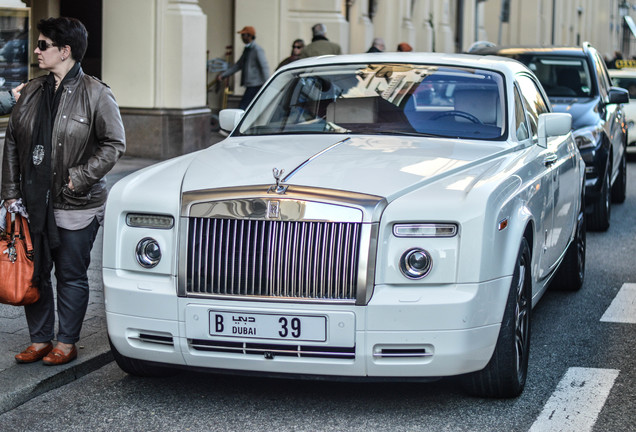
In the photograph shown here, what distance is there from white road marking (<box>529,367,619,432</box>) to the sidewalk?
7.50 ft

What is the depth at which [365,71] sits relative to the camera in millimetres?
6707

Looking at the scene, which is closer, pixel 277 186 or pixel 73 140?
pixel 277 186

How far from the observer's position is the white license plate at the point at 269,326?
188 inches

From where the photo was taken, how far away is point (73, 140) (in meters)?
5.61

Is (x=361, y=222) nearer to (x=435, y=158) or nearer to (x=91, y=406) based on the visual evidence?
(x=435, y=158)

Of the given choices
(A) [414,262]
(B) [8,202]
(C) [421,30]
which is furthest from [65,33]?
(C) [421,30]

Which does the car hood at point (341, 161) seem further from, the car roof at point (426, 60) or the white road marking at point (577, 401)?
the white road marking at point (577, 401)

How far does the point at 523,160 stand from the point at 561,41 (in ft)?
171

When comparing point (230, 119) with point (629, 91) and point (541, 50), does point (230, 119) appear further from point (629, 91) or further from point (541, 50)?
point (629, 91)

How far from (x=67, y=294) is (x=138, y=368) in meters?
0.59

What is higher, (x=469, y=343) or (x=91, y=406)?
(x=469, y=343)

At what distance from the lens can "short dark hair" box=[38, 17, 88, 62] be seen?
5637mm

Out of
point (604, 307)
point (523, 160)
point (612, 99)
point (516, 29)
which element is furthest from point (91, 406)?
point (516, 29)

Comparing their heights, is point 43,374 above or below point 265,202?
below
